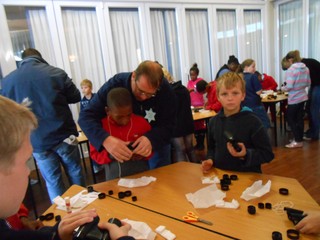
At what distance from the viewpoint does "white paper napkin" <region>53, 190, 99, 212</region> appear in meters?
1.40

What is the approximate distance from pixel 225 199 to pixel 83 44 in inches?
170

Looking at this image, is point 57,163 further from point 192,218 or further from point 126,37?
point 126,37

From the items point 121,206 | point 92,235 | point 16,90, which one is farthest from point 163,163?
point 16,90

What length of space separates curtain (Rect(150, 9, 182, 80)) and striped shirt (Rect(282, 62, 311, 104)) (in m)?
2.49

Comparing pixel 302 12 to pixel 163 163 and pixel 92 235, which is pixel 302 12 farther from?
pixel 92 235

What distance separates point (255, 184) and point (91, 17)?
177 inches

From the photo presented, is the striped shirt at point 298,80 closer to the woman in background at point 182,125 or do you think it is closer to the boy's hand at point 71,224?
the woman in background at point 182,125

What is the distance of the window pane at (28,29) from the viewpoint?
165 inches

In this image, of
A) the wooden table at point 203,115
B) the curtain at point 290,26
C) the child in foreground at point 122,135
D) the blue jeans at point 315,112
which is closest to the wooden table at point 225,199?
the child in foreground at point 122,135

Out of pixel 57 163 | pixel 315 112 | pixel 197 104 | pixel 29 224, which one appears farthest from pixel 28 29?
pixel 315 112

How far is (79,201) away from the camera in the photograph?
A: 144 centimetres

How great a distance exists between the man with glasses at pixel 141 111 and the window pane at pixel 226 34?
5028 millimetres

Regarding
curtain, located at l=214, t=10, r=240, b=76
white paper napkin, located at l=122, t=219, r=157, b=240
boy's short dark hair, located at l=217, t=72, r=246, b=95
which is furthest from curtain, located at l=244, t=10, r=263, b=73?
white paper napkin, located at l=122, t=219, r=157, b=240

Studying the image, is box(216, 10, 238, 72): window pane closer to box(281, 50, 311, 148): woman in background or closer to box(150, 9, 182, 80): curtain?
box(150, 9, 182, 80): curtain
